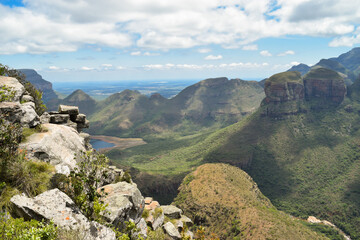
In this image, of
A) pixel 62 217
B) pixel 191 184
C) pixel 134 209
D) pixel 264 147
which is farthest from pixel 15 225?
pixel 264 147

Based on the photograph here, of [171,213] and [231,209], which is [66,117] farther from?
[231,209]

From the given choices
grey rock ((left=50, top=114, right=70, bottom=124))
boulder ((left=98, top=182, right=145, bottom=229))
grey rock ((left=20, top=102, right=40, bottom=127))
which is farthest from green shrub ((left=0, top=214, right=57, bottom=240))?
grey rock ((left=50, top=114, right=70, bottom=124))

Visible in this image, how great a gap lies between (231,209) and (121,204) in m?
52.2

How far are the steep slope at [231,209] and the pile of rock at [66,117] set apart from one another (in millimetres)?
42058

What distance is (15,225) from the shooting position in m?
10.6

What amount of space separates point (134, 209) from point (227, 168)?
71.8 metres

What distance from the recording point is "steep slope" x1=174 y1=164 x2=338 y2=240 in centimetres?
5316

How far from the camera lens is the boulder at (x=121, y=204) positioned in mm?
16766

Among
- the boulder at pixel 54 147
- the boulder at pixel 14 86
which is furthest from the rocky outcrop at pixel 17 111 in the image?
the boulder at pixel 54 147

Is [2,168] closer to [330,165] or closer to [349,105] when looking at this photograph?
[330,165]

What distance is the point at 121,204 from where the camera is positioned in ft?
59.4

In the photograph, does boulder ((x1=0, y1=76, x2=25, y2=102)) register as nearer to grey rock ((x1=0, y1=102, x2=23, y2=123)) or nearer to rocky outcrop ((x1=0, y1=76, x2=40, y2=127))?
rocky outcrop ((x1=0, y1=76, x2=40, y2=127))

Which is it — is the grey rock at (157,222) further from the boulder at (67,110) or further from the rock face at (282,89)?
the rock face at (282,89)

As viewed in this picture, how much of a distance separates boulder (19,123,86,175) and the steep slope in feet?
145
